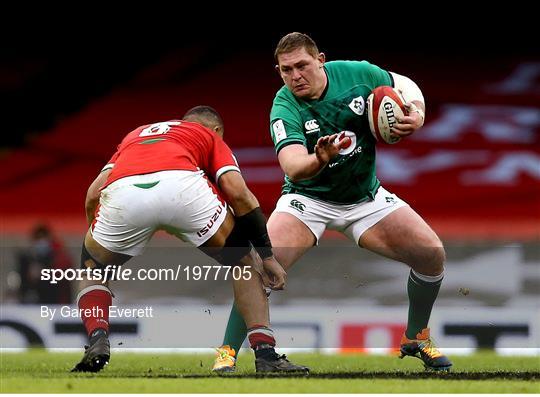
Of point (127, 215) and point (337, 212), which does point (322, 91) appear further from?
point (127, 215)

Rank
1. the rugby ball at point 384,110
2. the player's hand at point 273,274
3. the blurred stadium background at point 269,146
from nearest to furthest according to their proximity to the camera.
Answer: the player's hand at point 273,274 < the rugby ball at point 384,110 < the blurred stadium background at point 269,146

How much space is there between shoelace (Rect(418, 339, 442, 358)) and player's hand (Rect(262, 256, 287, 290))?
3.37ft

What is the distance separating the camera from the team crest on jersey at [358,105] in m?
6.70

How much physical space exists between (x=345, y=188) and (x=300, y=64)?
0.82 metres

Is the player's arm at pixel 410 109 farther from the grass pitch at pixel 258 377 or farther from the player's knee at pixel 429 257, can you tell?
the grass pitch at pixel 258 377

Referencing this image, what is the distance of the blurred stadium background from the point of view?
29.0ft

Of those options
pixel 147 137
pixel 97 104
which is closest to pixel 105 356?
pixel 147 137

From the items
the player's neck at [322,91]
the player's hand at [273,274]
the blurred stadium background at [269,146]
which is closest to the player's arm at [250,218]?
the player's hand at [273,274]

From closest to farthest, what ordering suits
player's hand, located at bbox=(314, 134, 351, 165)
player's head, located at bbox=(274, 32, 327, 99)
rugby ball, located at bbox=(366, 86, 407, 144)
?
player's hand, located at bbox=(314, 134, 351, 165) → player's head, located at bbox=(274, 32, 327, 99) → rugby ball, located at bbox=(366, 86, 407, 144)

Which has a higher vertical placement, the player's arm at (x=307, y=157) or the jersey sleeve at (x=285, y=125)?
the jersey sleeve at (x=285, y=125)

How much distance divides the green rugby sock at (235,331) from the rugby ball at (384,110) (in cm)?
130

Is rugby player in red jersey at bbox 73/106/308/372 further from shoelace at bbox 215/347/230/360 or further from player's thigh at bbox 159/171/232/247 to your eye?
shoelace at bbox 215/347/230/360

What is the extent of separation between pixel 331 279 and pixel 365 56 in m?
9.06

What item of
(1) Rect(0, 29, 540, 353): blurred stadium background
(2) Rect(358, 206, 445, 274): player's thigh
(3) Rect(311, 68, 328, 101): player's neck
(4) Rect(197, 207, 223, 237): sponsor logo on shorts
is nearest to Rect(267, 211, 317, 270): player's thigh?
(2) Rect(358, 206, 445, 274): player's thigh
